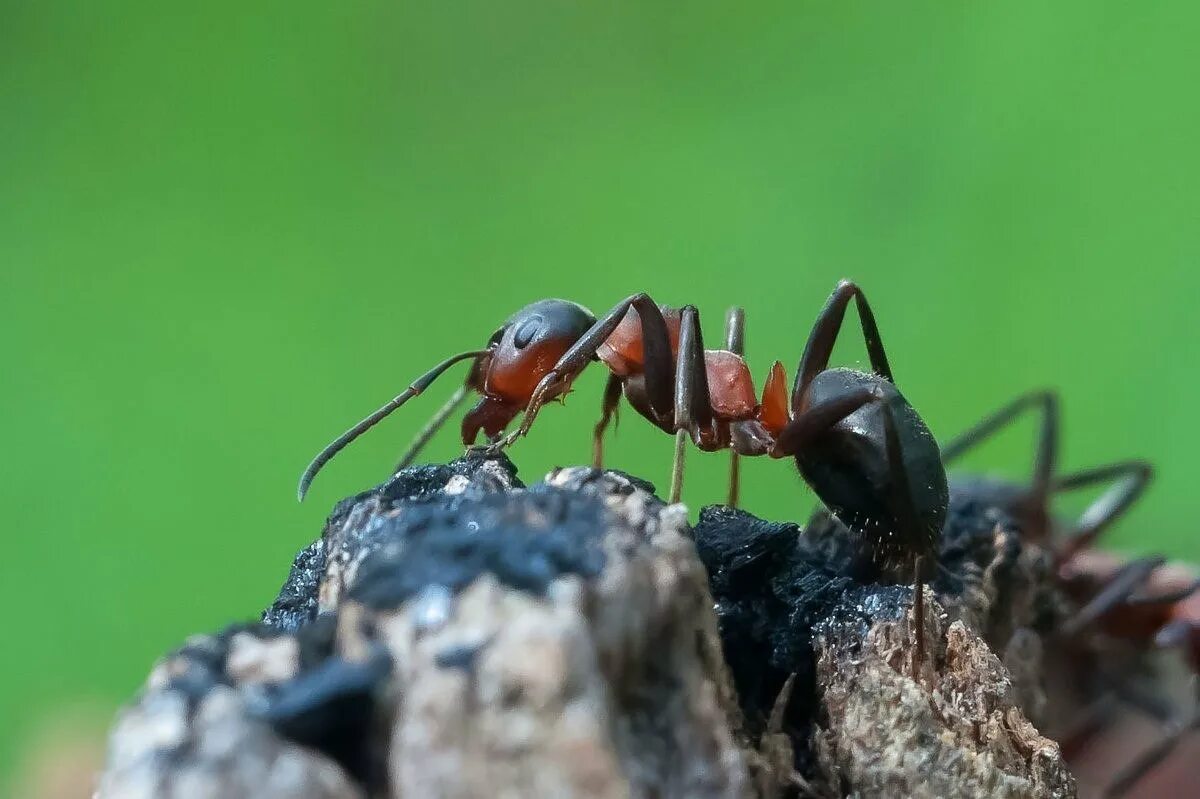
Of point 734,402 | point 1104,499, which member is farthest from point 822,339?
point 1104,499

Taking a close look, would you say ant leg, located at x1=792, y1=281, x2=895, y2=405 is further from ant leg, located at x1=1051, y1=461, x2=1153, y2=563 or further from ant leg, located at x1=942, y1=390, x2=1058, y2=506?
ant leg, located at x1=1051, y1=461, x2=1153, y2=563

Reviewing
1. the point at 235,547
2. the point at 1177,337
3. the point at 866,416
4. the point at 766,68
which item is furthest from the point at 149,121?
the point at 1177,337

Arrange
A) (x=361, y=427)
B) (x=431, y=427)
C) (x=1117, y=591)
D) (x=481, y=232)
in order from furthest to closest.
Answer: (x=481, y=232) < (x=1117, y=591) < (x=431, y=427) < (x=361, y=427)

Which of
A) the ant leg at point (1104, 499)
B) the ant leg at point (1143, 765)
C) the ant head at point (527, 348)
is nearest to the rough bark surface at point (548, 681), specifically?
the ant head at point (527, 348)

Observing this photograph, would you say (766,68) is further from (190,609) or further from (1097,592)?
(190,609)

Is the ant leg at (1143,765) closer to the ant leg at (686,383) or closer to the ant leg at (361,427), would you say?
the ant leg at (686,383)

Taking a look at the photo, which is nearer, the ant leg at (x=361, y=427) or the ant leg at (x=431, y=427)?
the ant leg at (x=361, y=427)

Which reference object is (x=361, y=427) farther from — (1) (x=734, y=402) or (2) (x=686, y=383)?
(1) (x=734, y=402)
